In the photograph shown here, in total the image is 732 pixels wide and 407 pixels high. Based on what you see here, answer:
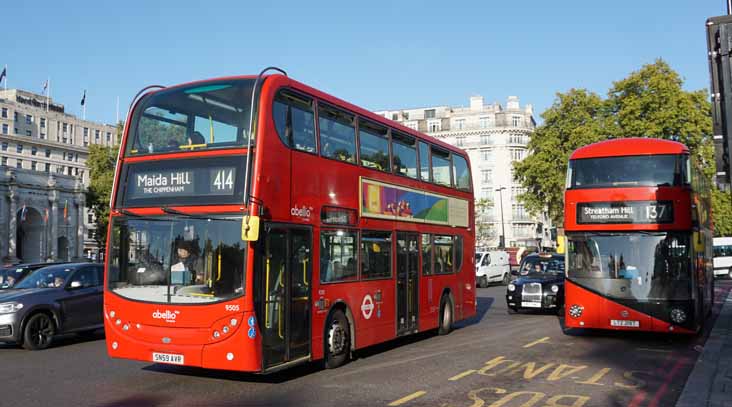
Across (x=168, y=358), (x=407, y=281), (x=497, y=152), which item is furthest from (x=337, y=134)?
(x=497, y=152)

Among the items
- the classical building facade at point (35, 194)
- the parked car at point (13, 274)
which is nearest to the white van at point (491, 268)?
the parked car at point (13, 274)

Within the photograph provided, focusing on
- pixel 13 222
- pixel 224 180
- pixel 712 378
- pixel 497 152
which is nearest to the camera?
pixel 224 180

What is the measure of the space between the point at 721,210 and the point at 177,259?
43.4m

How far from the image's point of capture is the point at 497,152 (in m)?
101

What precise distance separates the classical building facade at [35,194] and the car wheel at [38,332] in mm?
54429

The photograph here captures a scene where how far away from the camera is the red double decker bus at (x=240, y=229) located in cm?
878

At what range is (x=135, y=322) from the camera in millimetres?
9219

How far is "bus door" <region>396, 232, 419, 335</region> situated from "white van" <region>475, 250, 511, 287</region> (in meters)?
21.3

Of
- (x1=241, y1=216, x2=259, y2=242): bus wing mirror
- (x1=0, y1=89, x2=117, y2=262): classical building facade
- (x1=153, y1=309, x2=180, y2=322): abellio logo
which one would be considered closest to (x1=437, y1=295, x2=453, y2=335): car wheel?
(x1=153, y1=309, x2=180, y2=322): abellio logo

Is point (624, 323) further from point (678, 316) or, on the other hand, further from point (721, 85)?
point (721, 85)

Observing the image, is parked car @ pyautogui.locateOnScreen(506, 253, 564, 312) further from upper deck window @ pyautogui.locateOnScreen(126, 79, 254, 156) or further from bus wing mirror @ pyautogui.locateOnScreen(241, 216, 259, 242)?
→ bus wing mirror @ pyautogui.locateOnScreen(241, 216, 259, 242)

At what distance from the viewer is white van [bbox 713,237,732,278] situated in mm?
45188

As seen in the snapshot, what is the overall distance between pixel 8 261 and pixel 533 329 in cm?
6617

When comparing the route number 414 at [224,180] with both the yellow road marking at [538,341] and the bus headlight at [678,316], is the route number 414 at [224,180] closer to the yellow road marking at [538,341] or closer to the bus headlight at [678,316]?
the yellow road marking at [538,341]
